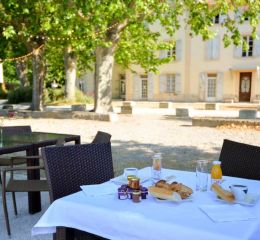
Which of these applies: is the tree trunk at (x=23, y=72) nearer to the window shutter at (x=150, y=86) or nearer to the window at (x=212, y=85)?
the window shutter at (x=150, y=86)

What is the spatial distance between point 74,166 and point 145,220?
91 centimetres

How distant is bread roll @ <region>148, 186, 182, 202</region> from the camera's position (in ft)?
6.44

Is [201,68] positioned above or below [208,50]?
below

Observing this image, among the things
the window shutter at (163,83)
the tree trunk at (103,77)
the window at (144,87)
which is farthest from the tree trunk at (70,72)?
the window shutter at (163,83)

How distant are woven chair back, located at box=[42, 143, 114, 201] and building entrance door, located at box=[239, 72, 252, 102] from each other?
2421cm

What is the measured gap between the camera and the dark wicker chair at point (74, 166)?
2.38 meters

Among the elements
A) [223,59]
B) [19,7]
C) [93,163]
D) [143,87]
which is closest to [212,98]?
[223,59]

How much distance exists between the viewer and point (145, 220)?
176 cm

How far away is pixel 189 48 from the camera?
26.7 meters

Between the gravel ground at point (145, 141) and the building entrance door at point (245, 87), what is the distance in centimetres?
1493

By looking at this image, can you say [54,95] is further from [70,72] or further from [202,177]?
[202,177]

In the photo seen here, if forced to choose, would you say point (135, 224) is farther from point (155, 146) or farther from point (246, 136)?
point (246, 136)

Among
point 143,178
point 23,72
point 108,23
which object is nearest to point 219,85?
point 23,72

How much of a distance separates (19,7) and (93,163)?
11494 millimetres
